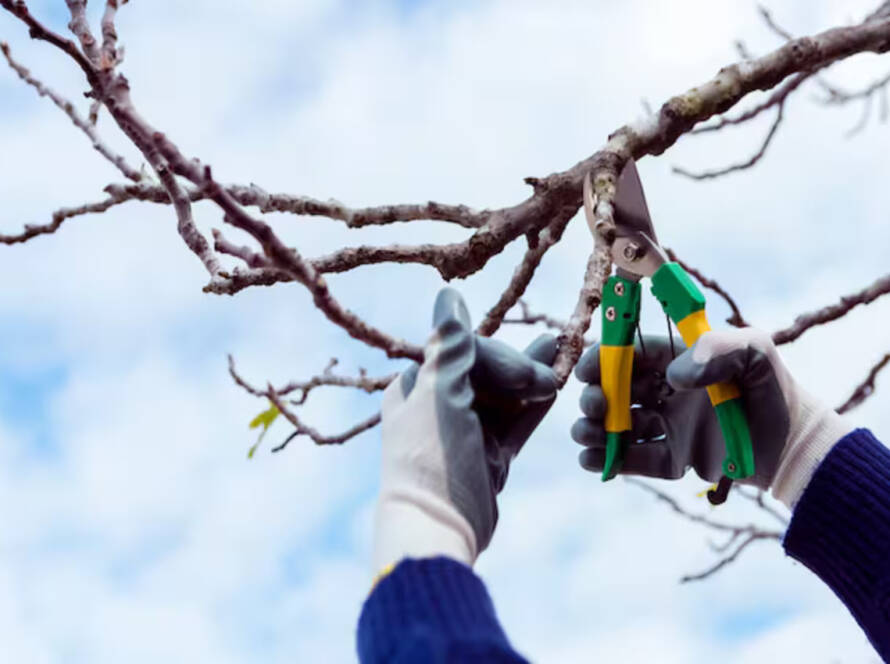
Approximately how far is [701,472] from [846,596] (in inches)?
12.8

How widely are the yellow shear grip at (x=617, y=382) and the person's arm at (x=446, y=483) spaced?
0.73 ft

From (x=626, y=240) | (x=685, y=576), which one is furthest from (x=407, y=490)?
(x=685, y=576)

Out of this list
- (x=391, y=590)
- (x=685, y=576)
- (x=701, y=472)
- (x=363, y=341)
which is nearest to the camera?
(x=391, y=590)

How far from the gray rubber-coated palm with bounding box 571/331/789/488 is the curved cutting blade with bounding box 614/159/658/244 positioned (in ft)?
0.67

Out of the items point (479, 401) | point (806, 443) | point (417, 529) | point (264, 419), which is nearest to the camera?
point (417, 529)

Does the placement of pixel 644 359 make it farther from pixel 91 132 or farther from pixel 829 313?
pixel 91 132

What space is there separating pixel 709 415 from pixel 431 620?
0.89 metres

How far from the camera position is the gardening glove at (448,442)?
1.25 metres

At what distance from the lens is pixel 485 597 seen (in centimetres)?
116

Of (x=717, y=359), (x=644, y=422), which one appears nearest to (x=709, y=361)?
(x=717, y=359)

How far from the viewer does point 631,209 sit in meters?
1.79

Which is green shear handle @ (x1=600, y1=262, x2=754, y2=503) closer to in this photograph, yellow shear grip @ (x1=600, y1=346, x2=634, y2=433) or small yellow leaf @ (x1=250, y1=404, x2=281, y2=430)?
yellow shear grip @ (x1=600, y1=346, x2=634, y2=433)

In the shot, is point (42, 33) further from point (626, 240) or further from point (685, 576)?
point (685, 576)

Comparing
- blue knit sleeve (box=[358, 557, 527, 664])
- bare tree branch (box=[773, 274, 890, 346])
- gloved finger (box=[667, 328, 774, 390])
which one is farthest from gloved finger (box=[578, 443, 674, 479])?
bare tree branch (box=[773, 274, 890, 346])
